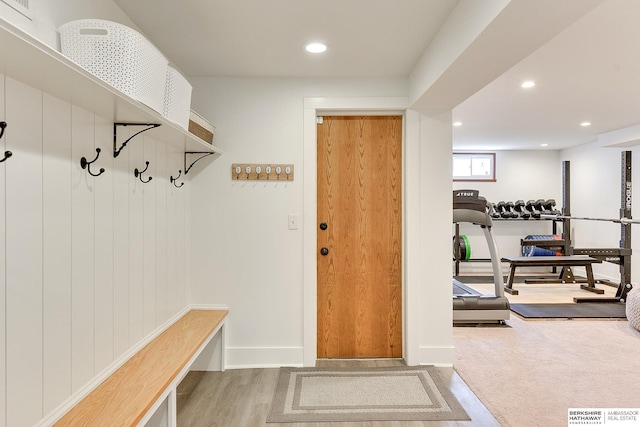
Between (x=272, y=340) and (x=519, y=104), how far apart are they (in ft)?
11.8

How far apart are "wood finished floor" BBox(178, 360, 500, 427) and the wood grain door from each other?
23 centimetres

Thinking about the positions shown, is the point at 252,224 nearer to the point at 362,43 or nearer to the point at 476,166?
the point at 362,43

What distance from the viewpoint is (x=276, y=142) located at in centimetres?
306

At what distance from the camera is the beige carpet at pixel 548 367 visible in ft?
7.88

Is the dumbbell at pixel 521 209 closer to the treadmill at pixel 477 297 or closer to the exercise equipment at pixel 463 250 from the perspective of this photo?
the exercise equipment at pixel 463 250

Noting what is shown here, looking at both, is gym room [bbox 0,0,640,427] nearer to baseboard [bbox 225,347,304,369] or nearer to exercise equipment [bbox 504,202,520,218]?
baseboard [bbox 225,347,304,369]

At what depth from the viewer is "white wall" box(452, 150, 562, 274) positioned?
24.4 ft

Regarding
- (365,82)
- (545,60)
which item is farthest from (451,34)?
(545,60)

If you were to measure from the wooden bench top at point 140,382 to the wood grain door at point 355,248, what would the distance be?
1.09 m

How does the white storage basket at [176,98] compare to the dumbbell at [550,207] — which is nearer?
the white storage basket at [176,98]

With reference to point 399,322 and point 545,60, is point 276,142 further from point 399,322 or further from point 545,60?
point 545,60

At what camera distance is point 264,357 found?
3.04 meters

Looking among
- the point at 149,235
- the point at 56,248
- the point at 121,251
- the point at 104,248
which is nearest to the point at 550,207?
the point at 149,235

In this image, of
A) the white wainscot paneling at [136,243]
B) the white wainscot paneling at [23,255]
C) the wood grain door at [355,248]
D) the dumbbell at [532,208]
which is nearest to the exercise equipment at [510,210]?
the dumbbell at [532,208]
